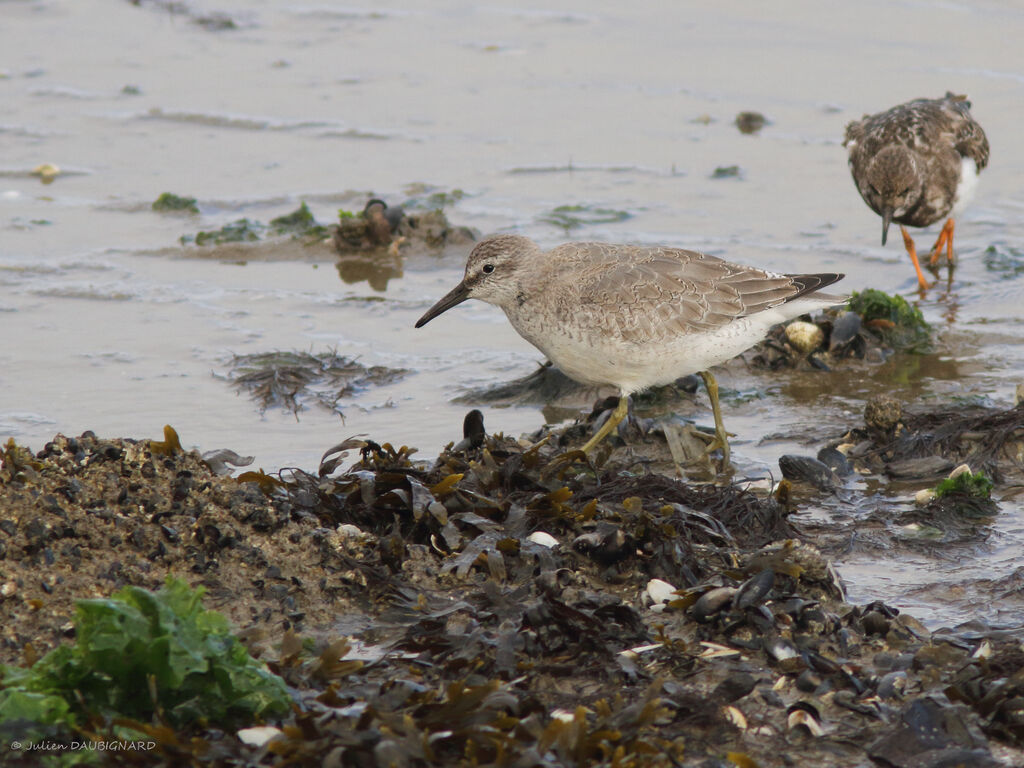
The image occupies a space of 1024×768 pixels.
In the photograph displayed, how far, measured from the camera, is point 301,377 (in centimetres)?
740

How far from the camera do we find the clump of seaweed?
720 cm

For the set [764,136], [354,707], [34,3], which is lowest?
[354,707]

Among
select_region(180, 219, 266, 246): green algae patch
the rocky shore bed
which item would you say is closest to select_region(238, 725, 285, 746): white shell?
the rocky shore bed

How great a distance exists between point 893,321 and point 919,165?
2.06m

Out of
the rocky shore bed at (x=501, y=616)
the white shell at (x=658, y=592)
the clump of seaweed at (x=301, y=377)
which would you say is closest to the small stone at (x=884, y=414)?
the rocky shore bed at (x=501, y=616)

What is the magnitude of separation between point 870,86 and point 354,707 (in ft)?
34.9

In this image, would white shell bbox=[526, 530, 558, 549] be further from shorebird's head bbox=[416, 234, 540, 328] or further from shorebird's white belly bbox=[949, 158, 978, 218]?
shorebird's white belly bbox=[949, 158, 978, 218]

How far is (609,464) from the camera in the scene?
6113mm

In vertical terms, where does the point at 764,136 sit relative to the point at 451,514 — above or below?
above

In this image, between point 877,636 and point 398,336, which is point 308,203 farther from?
point 877,636

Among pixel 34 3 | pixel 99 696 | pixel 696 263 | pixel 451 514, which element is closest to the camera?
pixel 99 696

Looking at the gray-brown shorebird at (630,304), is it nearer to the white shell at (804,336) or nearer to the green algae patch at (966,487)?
the white shell at (804,336)

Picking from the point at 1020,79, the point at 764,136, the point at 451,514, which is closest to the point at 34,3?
the point at 764,136

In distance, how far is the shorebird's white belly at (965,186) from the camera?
955cm
